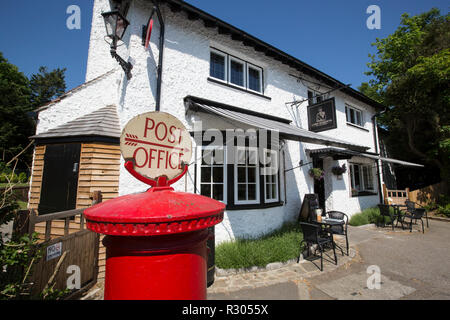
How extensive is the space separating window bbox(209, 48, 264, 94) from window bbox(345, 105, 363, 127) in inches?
267

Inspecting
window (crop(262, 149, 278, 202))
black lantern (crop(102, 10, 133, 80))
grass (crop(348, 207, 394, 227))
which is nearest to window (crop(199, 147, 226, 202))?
window (crop(262, 149, 278, 202))

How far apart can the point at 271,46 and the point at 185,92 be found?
13.7 ft

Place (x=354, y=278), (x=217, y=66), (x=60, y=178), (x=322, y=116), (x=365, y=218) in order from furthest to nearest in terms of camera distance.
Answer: (x=365, y=218), (x=322, y=116), (x=217, y=66), (x=60, y=178), (x=354, y=278)

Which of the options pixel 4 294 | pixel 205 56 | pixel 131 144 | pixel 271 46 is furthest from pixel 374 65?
pixel 4 294

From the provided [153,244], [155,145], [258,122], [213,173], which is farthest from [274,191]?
[153,244]

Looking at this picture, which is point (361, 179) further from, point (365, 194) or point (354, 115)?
point (354, 115)

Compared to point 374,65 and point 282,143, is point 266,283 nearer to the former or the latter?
point 282,143

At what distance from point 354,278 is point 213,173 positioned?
4423 millimetres

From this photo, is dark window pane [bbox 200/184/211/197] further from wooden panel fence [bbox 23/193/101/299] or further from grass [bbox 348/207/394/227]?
grass [bbox 348/207/394/227]

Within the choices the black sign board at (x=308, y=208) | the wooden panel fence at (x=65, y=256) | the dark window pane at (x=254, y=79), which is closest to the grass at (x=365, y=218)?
the black sign board at (x=308, y=208)

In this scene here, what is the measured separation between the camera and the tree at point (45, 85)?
31608 mm

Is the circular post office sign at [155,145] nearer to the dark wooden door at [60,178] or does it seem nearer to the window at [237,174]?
the window at [237,174]

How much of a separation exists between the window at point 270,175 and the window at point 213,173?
63.2 inches

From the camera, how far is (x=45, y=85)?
1292 inches
